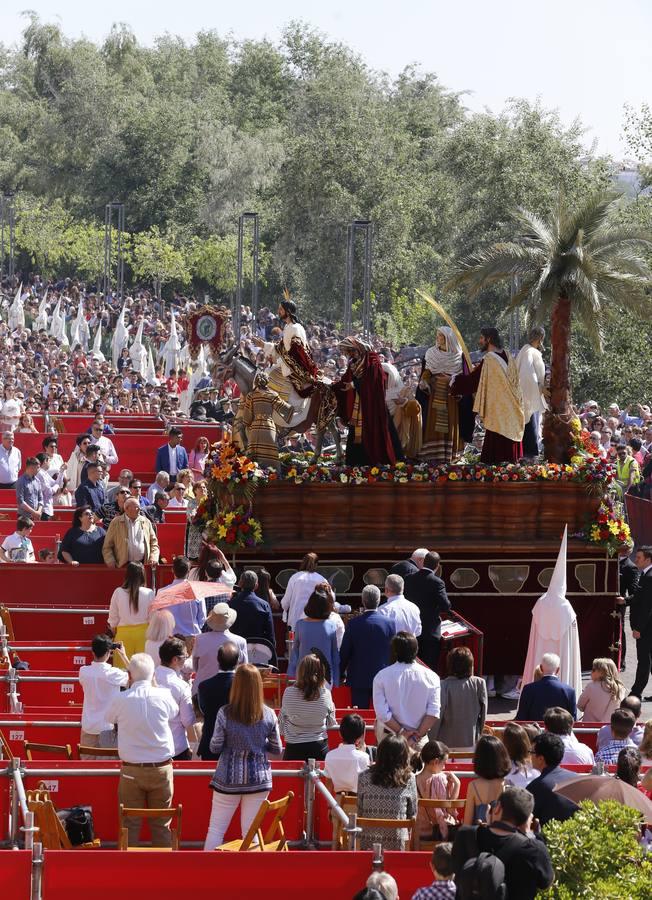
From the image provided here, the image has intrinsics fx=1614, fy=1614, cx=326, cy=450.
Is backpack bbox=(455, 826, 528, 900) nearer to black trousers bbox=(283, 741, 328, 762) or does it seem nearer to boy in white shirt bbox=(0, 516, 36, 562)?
black trousers bbox=(283, 741, 328, 762)

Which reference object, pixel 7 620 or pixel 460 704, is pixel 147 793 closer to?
pixel 460 704

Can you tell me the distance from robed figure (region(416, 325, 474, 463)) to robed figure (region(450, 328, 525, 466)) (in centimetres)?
13

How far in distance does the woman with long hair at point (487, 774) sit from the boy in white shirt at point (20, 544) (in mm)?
10471

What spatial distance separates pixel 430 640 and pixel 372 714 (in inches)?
126

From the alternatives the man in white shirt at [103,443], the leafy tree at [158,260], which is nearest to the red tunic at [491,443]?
the man in white shirt at [103,443]

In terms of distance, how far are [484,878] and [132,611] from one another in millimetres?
7495

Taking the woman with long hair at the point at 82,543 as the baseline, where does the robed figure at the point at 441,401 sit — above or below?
above

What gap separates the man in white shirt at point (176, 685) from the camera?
10742mm

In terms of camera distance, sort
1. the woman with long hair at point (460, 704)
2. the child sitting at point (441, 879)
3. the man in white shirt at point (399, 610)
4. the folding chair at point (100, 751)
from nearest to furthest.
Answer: the child sitting at point (441, 879) < the folding chair at point (100, 751) < the woman with long hair at point (460, 704) < the man in white shirt at point (399, 610)

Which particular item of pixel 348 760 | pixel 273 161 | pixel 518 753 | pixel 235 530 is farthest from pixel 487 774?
pixel 273 161

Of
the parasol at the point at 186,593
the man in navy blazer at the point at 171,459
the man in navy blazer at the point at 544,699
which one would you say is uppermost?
the man in navy blazer at the point at 171,459

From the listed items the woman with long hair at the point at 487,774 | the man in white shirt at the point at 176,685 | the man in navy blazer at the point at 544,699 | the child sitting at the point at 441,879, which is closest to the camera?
the child sitting at the point at 441,879

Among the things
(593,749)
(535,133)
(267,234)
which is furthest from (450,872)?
(267,234)

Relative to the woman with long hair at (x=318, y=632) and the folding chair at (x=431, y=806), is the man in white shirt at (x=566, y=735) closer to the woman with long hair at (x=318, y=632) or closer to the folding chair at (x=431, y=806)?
the folding chair at (x=431, y=806)
